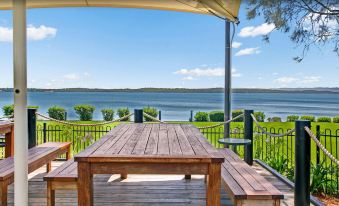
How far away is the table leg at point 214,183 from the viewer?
279 cm

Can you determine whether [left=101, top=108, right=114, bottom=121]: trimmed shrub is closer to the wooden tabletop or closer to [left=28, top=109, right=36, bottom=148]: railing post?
[left=28, top=109, right=36, bottom=148]: railing post

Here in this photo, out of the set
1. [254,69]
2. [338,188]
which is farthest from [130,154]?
[254,69]

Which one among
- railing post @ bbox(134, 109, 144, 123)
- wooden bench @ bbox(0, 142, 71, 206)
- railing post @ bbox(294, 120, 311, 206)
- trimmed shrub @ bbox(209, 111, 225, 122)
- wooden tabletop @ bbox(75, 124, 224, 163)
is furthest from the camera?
trimmed shrub @ bbox(209, 111, 225, 122)

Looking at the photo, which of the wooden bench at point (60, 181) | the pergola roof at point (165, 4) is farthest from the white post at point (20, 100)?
the pergola roof at point (165, 4)

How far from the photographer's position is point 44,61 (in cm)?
7112

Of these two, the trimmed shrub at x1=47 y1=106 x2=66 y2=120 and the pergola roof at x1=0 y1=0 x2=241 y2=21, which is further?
the trimmed shrub at x1=47 y1=106 x2=66 y2=120

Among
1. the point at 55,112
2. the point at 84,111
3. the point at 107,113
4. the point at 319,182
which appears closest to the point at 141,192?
the point at 319,182

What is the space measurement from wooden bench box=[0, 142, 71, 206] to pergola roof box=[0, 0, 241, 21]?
197cm

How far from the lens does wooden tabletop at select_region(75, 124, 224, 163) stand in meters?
2.76

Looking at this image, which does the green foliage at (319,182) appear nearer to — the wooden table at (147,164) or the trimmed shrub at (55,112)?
the wooden table at (147,164)

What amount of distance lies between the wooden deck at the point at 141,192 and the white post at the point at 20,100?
1.69m

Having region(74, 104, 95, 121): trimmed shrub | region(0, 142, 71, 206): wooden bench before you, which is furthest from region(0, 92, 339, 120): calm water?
region(0, 142, 71, 206): wooden bench

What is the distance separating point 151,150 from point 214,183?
Answer: 2.01ft

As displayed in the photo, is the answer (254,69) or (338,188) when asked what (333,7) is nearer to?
(338,188)
